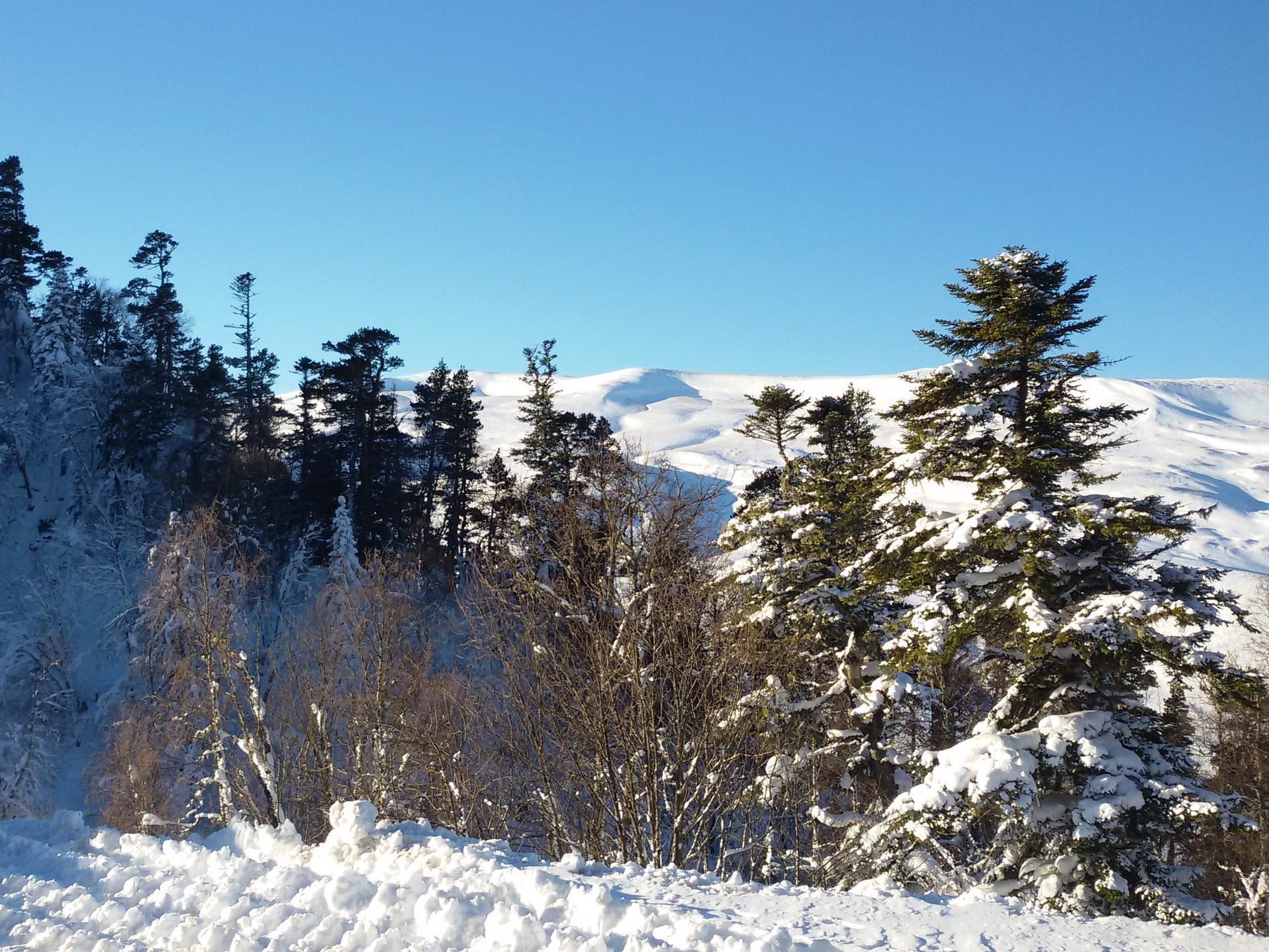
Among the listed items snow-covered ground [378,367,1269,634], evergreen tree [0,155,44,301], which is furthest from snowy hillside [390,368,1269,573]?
evergreen tree [0,155,44,301]

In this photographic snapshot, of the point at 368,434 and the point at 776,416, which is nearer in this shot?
the point at 776,416

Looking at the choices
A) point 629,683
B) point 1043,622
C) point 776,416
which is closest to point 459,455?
point 776,416

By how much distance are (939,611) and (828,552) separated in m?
5.16

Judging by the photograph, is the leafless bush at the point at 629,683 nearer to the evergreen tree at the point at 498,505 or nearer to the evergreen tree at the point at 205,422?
the evergreen tree at the point at 498,505

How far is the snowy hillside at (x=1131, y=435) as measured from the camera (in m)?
72.2

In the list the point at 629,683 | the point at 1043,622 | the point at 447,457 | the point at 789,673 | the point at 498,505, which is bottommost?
the point at 789,673

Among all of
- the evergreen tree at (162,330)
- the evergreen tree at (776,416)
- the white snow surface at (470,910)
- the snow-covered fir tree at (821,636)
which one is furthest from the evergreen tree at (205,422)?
the white snow surface at (470,910)

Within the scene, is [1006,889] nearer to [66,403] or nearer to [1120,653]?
[1120,653]

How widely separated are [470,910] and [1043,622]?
7.26 meters

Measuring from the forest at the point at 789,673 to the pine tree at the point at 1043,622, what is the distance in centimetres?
4

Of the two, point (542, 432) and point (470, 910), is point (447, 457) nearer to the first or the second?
point (542, 432)

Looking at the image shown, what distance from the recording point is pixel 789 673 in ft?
51.6

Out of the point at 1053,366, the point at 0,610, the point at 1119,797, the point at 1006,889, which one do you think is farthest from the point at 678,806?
the point at 0,610

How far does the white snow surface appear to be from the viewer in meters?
5.60
